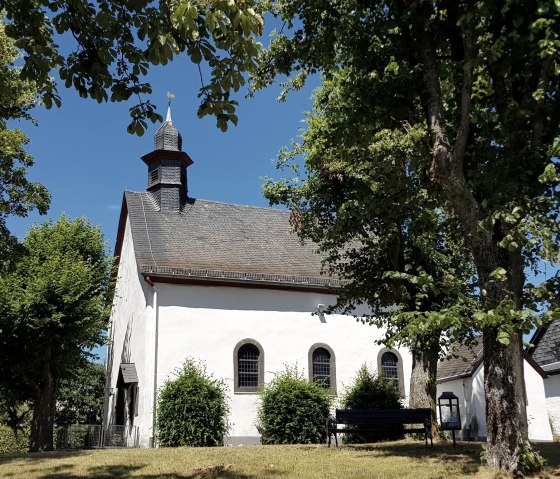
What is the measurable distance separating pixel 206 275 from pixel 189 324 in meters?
1.83

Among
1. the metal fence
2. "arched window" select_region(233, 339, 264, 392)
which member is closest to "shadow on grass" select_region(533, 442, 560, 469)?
"arched window" select_region(233, 339, 264, 392)

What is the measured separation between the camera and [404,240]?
52.7 ft

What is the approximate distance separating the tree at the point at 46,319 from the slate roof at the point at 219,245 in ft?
7.47

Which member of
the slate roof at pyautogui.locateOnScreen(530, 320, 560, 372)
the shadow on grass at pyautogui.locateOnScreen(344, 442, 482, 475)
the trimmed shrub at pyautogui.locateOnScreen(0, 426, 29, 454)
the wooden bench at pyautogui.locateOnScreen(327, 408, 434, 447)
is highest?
the slate roof at pyautogui.locateOnScreen(530, 320, 560, 372)

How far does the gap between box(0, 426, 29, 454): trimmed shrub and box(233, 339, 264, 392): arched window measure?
45.0 feet

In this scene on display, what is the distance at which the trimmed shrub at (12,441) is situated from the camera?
28547 millimetres

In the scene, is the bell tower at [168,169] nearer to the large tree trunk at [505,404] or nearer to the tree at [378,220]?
the tree at [378,220]

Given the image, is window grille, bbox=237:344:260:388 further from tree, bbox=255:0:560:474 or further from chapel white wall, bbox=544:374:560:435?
chapel white wall, bbox=544:374:560:435

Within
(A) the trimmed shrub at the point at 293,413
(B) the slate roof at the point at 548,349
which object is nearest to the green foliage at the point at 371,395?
(A) the trimmed shrub at the point at 293,413

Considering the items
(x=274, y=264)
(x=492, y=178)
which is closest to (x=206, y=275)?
(x=274, y=264)

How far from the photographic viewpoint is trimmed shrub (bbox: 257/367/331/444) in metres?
18.8

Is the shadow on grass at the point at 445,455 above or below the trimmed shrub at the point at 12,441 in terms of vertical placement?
above

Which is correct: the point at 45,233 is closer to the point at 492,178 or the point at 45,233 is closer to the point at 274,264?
the point at 274,264

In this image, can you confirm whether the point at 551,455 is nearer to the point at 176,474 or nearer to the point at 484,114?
the point at 484,114
